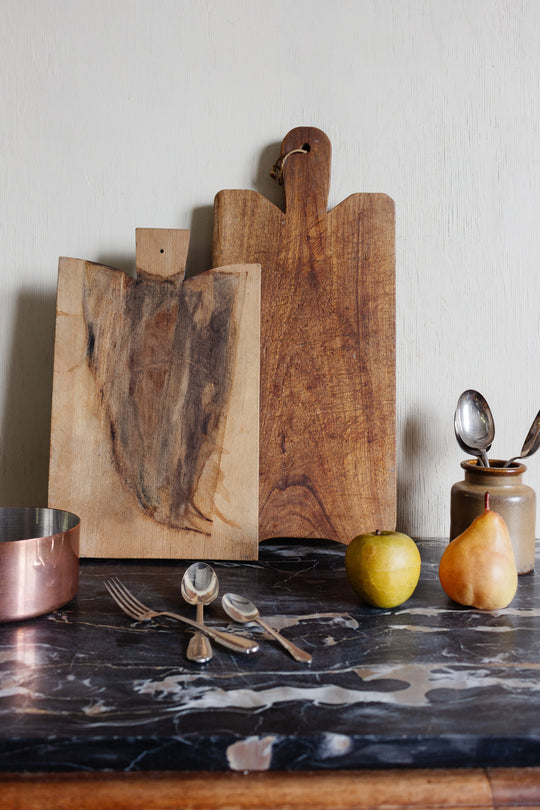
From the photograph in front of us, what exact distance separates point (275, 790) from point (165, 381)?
1.91ft

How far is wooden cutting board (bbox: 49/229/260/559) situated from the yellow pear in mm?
303

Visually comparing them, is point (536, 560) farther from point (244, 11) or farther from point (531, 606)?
point (244, 11)

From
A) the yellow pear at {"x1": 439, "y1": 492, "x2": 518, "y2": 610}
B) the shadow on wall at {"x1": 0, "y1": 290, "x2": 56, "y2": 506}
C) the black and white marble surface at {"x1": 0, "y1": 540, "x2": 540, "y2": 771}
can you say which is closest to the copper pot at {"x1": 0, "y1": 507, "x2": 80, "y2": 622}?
the black and white marble surface at {"x1": 0, "y1": 540, "x2": 540, "y2": 771}

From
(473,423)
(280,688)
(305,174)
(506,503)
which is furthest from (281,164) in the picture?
(280,688)

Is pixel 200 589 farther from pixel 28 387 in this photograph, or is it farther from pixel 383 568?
pixel 28 387

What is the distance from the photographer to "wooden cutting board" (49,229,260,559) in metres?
0.93

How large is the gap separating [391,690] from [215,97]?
921 mm

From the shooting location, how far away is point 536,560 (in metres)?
0.96

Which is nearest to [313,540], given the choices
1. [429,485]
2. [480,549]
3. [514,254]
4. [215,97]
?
[429,485]

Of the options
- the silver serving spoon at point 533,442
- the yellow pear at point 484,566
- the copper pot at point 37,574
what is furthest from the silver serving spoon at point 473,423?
the copper pot at point 37,574

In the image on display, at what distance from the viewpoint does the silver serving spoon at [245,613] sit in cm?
66

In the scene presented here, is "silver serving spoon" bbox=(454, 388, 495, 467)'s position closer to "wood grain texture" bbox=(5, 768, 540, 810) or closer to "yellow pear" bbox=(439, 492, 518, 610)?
"yellow pear" bbox=(439, 492, 518, 610)

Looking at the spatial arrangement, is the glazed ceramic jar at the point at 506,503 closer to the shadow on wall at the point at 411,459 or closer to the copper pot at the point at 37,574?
the shadow on wall at the point at 411,459

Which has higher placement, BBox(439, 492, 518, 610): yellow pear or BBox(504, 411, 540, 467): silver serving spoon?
BBox(504, 411, 540, 467): silver serving spoon
